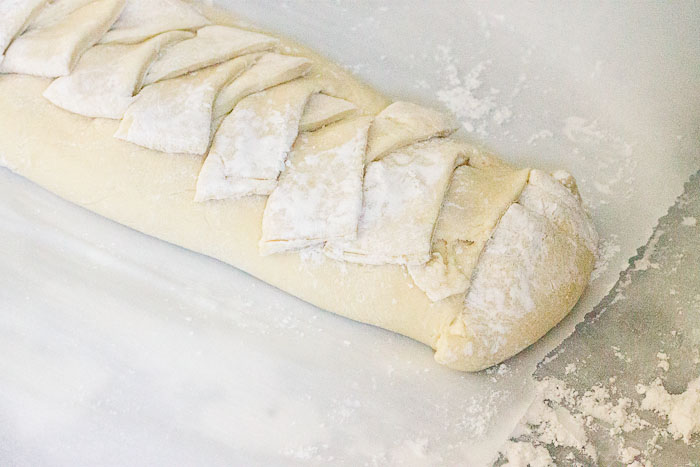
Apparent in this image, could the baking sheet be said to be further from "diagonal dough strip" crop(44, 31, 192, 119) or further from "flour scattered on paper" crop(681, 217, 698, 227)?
"diagonal dough strip" crop(44, 31, 192, 119)

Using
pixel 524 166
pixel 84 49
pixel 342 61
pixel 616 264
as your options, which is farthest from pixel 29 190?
pixel 616 264

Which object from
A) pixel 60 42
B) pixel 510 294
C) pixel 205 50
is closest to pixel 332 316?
pixel 510 294

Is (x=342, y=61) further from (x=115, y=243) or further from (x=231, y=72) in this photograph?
(x=115, y=243)

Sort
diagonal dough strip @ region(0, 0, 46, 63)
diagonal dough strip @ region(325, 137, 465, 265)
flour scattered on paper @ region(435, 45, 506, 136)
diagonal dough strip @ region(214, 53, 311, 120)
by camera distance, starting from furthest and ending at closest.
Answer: flour scattered on paper @ region(435, 45, 506, 136)
diagonal dough strip @ region(0, 0, 46, 63)
diagonal dough strip @ region(214, 53, 311, 120)
diagonal dough strip @ region(325, 137, 465, 265)

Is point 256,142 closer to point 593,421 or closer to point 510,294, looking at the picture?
point 510,294

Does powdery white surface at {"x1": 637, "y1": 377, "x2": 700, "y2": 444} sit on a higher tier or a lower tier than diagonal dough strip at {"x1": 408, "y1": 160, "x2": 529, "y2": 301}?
lower

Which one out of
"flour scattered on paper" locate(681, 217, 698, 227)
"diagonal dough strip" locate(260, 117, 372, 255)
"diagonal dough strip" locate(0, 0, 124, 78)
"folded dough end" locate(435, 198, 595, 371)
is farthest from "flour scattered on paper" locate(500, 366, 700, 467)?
"diagonal dough strip" locate(0, 0, 124, 78)

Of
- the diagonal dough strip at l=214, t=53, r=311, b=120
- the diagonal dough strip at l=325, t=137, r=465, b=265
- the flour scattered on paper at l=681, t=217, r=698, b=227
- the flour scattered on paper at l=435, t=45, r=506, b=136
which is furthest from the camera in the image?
the flour scattered on paper at l=435, t=45, r=506, b=136

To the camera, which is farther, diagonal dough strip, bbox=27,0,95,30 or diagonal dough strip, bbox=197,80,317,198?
diagonal dough strip, bbox=27,0,95,30
